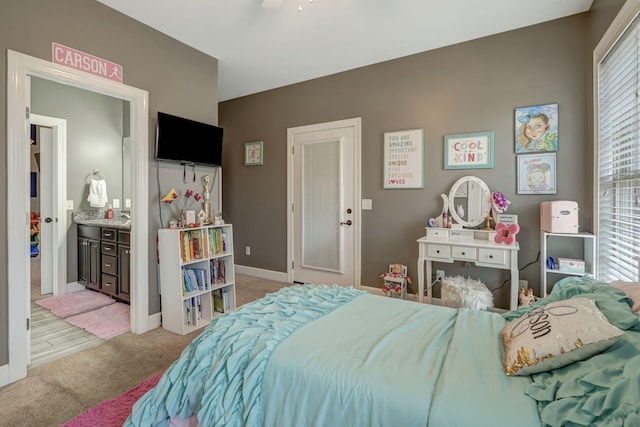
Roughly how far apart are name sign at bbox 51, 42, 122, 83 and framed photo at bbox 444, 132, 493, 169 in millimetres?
3081

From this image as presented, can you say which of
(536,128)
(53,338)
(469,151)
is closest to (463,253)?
(469,151)

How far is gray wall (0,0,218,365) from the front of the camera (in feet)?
6.59

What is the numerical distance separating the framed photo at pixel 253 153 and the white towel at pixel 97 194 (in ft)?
6.21

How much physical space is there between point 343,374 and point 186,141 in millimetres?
2681

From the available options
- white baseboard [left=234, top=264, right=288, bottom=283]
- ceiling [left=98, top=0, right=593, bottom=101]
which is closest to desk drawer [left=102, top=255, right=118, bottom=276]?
white baseboard [left=234, top=264, right=288, bottom=283]

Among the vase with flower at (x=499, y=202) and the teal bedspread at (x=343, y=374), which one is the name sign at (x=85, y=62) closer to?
the teal bedspread at (x=343, y=374)

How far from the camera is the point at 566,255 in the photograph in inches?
109

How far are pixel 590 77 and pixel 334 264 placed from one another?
3048 mm

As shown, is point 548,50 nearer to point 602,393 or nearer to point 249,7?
point 249,7

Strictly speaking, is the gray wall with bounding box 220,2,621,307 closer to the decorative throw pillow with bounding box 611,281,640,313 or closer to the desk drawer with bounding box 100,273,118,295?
the decorative throw pillow with bounding box 611,281,640,313

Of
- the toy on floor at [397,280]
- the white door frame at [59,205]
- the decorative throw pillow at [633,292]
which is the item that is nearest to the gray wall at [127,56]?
the white door frame at [59,205]

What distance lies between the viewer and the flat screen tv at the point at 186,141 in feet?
9.18

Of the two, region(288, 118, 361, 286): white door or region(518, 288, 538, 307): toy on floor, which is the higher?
region(288, 118, 361, 286): white door

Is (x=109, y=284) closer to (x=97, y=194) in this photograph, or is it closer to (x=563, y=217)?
(x=97, y=194)
